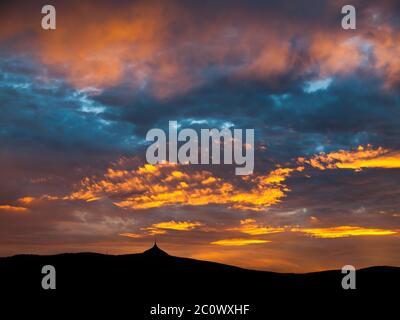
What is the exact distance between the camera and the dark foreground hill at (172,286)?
68.4 metres

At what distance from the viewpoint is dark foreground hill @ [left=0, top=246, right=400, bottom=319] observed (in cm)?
6844

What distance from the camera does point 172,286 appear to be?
7781 centimetres
